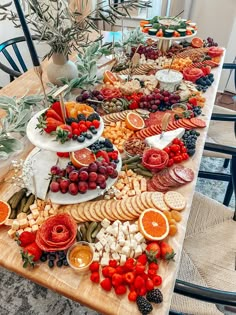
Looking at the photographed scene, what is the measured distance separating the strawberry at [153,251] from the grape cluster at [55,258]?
243mm

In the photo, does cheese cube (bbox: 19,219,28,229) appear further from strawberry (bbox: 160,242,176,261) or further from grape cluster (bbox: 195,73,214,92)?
grape cluster (bbox: 195,73,214,92)

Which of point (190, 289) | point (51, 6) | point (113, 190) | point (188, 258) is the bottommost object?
point (188, 258)

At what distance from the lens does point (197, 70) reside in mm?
1774

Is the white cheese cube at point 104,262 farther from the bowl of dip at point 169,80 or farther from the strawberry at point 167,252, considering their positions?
the bowl of dip at point 169,80

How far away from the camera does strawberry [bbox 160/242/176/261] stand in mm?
802

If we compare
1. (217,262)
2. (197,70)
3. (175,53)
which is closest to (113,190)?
(217,262)

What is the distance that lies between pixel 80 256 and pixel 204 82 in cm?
135

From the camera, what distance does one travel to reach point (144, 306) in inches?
27.7

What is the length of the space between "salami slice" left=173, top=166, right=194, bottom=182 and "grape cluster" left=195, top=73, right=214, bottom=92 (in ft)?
2.56

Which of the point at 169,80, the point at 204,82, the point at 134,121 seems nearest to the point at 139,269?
the point at 134,121

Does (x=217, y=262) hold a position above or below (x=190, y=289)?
below

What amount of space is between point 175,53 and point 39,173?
4.94 ft

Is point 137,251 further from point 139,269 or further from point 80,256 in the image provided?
point 80,256

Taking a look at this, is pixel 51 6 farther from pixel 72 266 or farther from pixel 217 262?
pixel 217 262
